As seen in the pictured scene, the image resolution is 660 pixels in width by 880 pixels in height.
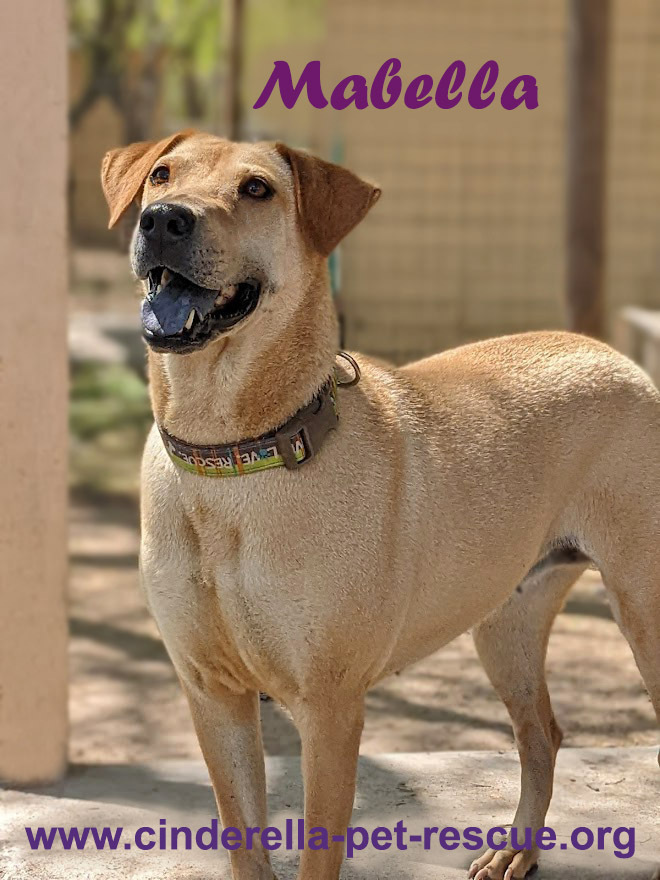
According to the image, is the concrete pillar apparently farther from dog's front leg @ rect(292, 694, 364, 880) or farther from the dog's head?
dog's front leg @ rect(292, 694, 364, 880)

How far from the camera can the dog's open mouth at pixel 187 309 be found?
2.88 metres

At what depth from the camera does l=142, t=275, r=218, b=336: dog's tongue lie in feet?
9.47

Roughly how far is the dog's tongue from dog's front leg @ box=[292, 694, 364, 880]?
928 millimetres

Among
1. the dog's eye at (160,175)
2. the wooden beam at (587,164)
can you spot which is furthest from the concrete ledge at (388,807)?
the wooden beam at (587,164)

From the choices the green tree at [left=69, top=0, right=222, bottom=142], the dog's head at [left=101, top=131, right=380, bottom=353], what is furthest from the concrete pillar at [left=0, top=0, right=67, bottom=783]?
the green tree at [left=69, top=0, right=222, bottom=142]

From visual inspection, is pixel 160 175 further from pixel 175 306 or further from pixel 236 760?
pixel 236 760

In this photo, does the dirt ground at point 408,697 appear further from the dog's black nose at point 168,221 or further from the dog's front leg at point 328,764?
the dog's black nose at point 168,221

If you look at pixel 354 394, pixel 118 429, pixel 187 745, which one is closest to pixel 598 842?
pixel 354 394

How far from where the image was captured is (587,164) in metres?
9.02

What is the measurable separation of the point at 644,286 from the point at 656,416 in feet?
37.2

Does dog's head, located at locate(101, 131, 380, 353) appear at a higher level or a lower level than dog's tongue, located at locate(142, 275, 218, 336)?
higher

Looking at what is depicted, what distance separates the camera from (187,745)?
5430 mm


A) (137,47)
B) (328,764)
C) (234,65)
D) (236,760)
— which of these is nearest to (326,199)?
(328,764)

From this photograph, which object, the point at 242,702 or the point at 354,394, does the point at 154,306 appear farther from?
the point at 242,702
